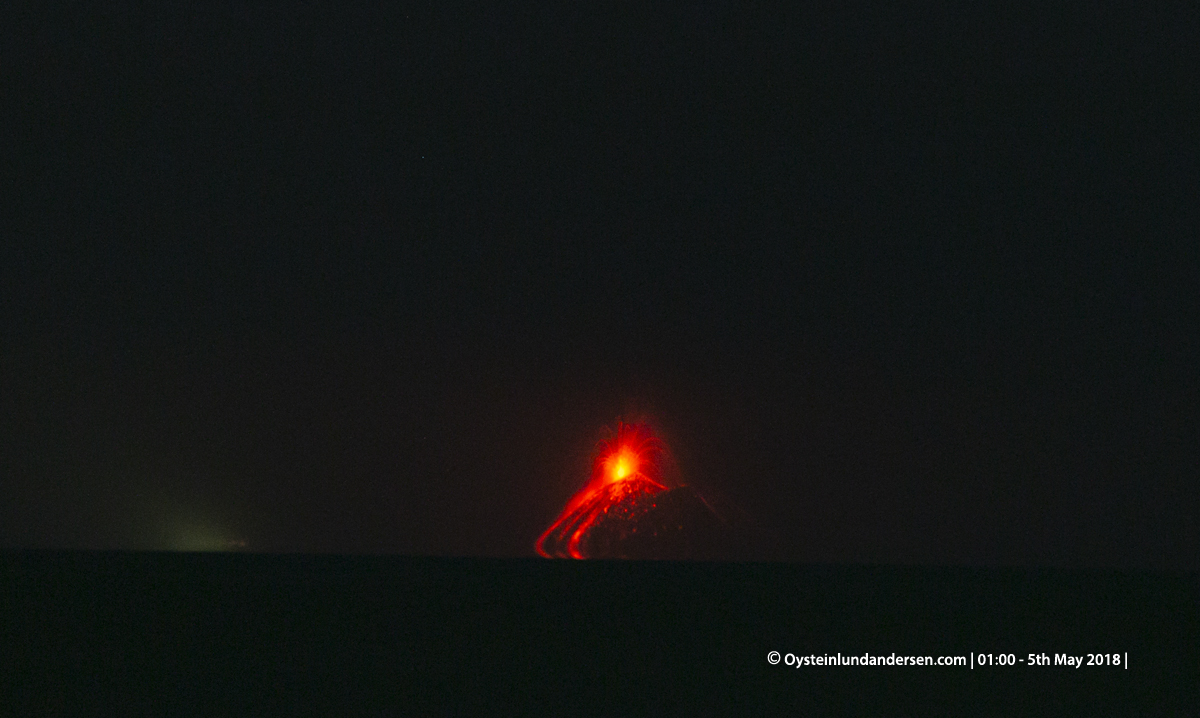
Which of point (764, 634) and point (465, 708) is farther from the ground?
point (764, 634)

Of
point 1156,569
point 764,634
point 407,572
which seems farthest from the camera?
point 1156,569

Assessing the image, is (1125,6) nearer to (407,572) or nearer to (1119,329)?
(1119,329)

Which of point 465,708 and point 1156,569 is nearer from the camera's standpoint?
point 465,708

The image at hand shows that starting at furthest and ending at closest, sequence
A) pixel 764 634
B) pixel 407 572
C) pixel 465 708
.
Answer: pixel 407 572, pixel 764 634, pixel 465 708

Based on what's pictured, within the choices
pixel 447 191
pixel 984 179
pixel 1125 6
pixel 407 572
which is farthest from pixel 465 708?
pixel 1125 6

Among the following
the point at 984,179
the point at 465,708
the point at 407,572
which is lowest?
the point at 465,708

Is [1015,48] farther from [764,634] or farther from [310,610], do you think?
[310,610]
